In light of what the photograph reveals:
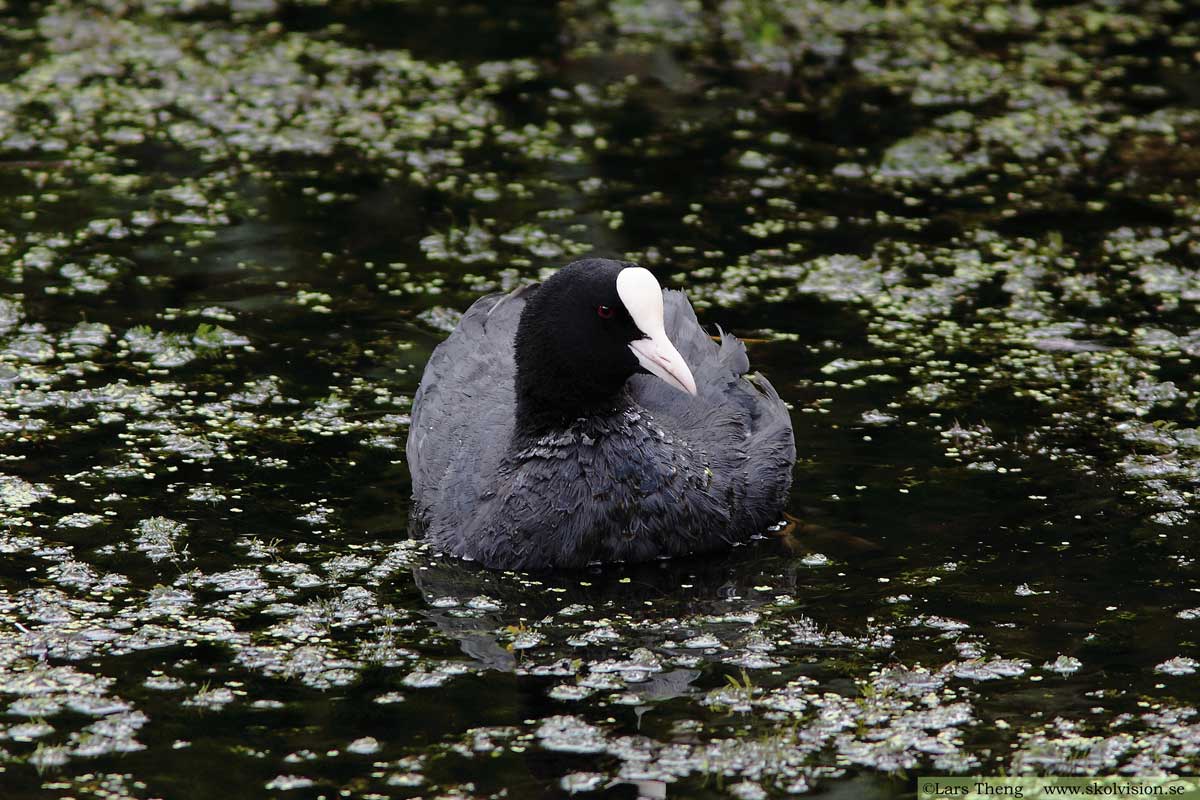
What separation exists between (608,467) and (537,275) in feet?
8.30

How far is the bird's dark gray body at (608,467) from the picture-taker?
20.1 ft

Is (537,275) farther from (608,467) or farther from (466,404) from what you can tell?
(608,467)

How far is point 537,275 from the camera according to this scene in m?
8.48

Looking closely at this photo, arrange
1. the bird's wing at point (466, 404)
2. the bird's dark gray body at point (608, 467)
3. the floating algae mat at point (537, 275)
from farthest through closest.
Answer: the bird's wing at point (466, 404), the bird's dark gray body at point (608, 467), the floating algae mat at point (537, 275)

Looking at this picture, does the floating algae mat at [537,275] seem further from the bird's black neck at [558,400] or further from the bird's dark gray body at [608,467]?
the bird's black neck at [558,400]

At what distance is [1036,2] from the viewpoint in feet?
39.7

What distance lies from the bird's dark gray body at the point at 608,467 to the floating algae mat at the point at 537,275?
12 centimetres

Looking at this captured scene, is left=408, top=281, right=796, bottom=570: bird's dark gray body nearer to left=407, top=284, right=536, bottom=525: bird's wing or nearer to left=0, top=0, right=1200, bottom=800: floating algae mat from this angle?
left=407, top=284, right=536, bottom=525: bird's wing

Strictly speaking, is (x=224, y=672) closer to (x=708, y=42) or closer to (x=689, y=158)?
(x=689, y=158)

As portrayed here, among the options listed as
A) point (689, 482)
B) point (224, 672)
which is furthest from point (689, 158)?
point (224, 672)

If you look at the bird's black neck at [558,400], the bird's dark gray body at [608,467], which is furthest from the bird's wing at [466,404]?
the bird's black neck at [558,400]

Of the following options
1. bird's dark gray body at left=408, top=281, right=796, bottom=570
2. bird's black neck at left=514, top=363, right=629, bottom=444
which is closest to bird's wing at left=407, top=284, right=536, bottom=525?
bird's dark gray body at left=408, top=281, right=796, bottom=570

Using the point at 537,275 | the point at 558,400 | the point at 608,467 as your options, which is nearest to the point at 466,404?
the point at 558,400

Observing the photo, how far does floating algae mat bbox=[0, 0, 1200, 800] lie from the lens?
506cm
